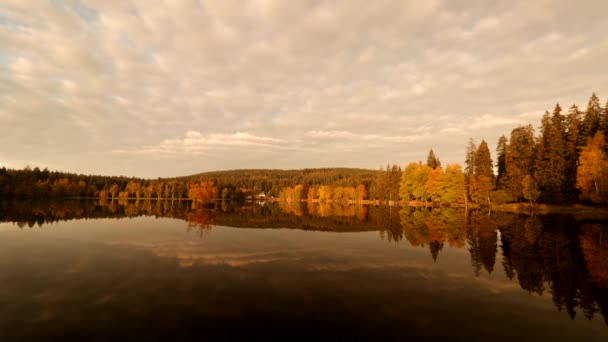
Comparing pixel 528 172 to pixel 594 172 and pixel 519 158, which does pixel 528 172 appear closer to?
pixel 519 158

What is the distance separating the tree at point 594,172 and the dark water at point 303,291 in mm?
34328

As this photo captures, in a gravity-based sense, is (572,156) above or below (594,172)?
above

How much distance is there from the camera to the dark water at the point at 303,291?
9609 millimetres

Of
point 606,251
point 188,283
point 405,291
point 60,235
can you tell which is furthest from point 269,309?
point 60,235

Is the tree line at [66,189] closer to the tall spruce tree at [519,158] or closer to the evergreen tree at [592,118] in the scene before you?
the tall spruce tree at [519,158]

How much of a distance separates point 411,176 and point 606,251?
86477 mm

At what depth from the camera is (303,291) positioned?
43.9 feet

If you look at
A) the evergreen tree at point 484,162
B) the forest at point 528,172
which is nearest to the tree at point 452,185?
the forest at point 528,172

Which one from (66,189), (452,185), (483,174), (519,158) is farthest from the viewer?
(66,189)

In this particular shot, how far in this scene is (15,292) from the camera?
12.6 metres

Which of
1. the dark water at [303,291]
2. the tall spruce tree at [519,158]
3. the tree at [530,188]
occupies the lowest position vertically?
the dark water at [303,291]

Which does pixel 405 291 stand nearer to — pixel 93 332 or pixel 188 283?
pixel 188 283

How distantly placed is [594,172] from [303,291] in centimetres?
6066

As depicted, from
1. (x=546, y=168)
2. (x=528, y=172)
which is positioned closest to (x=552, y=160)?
(x=546, y=168)
